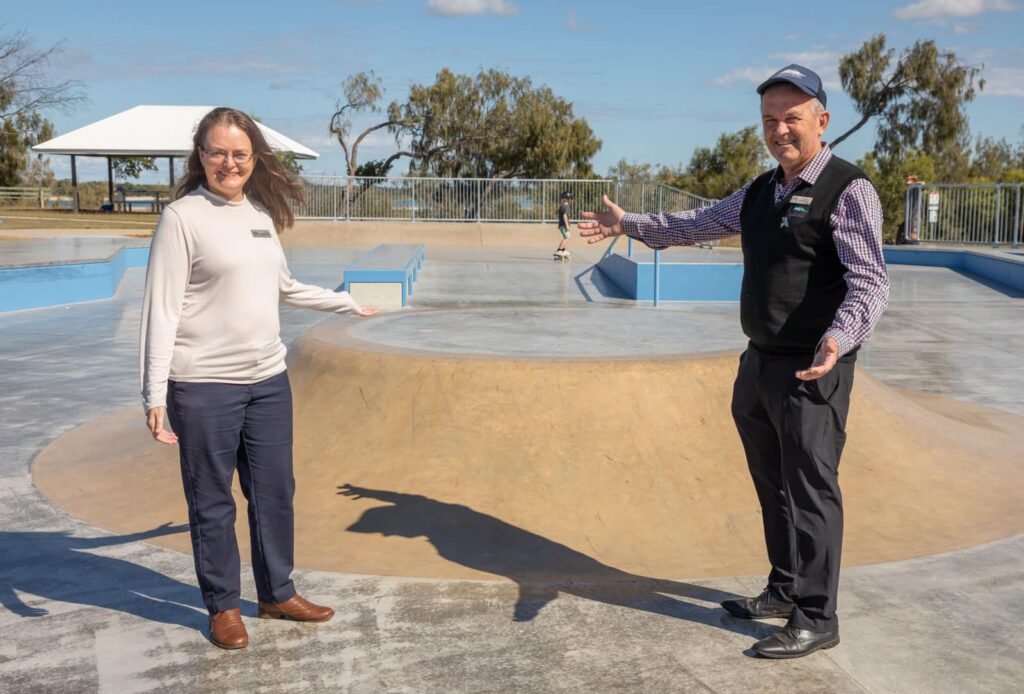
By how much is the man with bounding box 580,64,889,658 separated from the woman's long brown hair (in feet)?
5.65

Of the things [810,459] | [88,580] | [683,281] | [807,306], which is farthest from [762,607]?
[683,281]

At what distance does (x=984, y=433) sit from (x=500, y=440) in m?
3.74

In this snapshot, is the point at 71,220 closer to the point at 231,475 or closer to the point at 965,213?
the point at 965,213

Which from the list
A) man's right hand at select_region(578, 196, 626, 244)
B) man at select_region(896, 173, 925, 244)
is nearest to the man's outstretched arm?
man's right hand at select_region(578, 196, 626, 244)

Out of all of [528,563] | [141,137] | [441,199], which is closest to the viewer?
[528,563]

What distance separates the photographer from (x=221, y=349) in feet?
12.0

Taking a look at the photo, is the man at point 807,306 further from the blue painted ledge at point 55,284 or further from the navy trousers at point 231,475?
the blue painted ledge at point 55,284

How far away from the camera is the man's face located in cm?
350

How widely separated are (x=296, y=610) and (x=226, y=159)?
1.69 meters

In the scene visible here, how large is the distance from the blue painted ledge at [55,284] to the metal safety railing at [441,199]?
57.4ft

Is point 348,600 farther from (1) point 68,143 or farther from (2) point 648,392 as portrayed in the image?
(1) point 68,143

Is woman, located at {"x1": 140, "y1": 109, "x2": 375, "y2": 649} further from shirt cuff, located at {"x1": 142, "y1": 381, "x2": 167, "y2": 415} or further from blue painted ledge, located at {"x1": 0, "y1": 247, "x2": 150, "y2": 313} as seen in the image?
blue painted ledge, located at {"x1": 0, "y1": 247, "x2": 150, "y2": 313}

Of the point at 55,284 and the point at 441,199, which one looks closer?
the point at 55,284

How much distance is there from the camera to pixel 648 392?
224 inches
